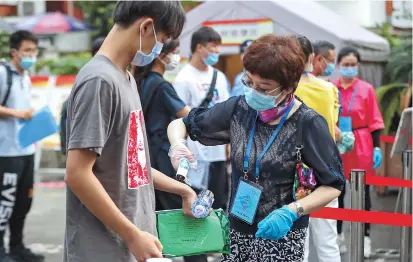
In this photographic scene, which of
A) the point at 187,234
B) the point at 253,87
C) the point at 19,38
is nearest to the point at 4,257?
the point at 19,38

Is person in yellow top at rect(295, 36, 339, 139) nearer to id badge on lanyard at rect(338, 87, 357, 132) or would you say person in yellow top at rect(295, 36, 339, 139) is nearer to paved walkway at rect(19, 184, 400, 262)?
paved walkway at rect(19, 184, 400, 262)

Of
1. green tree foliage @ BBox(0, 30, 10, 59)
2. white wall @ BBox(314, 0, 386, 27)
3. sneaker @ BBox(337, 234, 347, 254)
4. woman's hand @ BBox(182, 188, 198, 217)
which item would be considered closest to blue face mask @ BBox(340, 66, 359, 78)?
sneaker @ BBox(337, 234, 347, 254)

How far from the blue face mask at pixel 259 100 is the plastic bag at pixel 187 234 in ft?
1.66

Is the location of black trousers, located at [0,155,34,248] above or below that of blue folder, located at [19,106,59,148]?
below

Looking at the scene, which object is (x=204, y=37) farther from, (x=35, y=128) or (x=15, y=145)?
(x=15, y=145)

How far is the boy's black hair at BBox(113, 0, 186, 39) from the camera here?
2.49 m

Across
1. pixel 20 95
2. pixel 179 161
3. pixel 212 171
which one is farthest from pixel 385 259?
pixel 179 161

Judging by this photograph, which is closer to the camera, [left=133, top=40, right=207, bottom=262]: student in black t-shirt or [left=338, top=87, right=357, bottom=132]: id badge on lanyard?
[left=133, top=40, right=207, bottom=262]: student in black t-shirt

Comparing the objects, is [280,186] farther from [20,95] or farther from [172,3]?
[20,95]

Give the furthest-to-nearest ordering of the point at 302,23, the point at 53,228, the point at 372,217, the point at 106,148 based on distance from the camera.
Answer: the point at 302,23 → the point at 53,228 → the point at 372,217 → the point at 106,148

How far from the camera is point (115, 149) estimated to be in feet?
8.01

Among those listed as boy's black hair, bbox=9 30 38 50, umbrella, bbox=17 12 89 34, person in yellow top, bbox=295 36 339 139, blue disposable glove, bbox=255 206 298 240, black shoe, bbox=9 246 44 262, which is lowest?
black shoe, bbox=9 246 44 262

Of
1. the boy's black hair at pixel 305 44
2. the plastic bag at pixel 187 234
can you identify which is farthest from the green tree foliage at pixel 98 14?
the plastic bag at pixel 187 234

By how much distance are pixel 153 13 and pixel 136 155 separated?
0.49m
